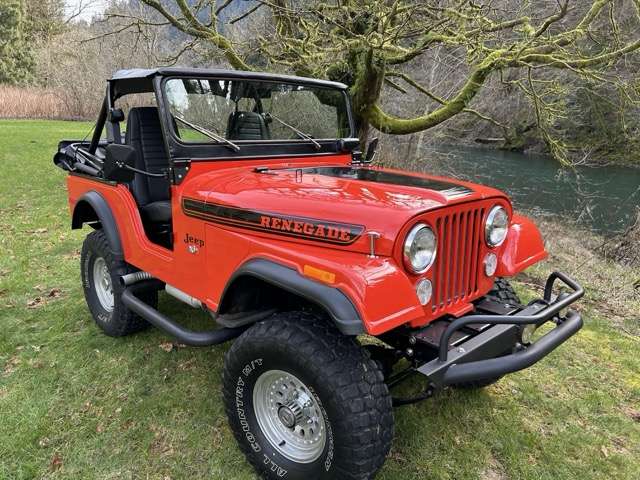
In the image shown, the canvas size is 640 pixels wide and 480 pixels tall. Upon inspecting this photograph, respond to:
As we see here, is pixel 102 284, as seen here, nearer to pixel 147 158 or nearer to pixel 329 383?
pixel 147 158

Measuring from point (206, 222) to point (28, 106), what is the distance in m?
25.3

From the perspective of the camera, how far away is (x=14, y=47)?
103ft

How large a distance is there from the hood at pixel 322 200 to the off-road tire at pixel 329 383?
440mm

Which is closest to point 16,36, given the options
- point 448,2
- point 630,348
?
point 448,2

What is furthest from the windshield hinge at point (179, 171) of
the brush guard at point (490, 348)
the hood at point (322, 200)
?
the brush guard at point (490, 348)

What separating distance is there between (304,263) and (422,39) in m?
5.37

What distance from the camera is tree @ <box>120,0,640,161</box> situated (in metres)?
6.18

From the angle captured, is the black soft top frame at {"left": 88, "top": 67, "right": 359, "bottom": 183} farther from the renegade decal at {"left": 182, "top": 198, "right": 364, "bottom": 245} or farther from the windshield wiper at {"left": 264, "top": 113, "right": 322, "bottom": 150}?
the renegade decal at {"left": 182, "top": 198, "right": 364, "bottom": 245}

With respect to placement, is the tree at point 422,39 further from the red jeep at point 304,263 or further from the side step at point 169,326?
the side step at point 169,326

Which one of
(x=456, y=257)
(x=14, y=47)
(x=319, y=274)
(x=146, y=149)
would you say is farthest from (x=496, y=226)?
(x=14, y=47)

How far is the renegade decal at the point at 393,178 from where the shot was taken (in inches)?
102

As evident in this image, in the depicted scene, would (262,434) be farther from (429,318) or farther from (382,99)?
(382,99)

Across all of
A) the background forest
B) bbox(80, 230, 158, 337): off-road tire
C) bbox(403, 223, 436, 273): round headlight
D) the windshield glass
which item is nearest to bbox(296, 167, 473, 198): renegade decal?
bbox(403, 223, 436, 273): round headlight

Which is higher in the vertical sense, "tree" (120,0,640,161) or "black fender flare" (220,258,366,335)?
"tree" (120,0,640,161)
